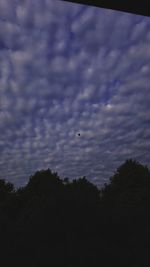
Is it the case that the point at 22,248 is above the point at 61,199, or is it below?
below

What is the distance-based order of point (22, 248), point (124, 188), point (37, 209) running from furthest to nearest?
1. point (124, 188)
2. point (37, 209)
3. point (22, 248)

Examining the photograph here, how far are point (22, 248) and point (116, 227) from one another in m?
Answer: 4.19

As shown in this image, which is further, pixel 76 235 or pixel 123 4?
pixel 76 235

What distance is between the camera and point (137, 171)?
161 feet

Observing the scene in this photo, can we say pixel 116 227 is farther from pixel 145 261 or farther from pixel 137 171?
pixel 137 171

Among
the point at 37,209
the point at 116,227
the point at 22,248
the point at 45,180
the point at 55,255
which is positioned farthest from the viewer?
the point at 45,180

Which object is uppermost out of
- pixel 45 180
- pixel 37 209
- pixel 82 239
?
pixel 45 180

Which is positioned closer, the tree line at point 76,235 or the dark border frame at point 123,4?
the dark border frame at point 123,4

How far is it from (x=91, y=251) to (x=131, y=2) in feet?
39.6

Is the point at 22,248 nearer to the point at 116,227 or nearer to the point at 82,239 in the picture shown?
the point at 82,239

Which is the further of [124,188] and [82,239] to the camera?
[124,188]

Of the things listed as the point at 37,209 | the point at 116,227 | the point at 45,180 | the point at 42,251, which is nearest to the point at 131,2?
the point at 42,251

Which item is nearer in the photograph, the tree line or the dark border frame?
the dark border frame

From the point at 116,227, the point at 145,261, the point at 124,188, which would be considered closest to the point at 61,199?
the point at 116,227
